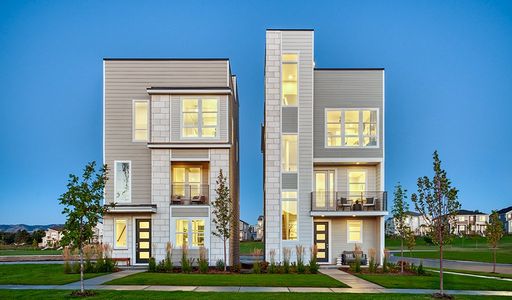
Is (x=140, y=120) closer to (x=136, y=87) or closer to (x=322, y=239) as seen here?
(x=136, y=87)

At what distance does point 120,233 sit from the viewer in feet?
77.4

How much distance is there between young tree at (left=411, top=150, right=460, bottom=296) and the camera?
1388 cm

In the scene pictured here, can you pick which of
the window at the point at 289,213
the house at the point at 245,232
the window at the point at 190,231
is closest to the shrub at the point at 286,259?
the window at the point at 289,213

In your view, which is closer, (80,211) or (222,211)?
(80,211)

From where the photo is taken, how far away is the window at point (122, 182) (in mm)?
23641

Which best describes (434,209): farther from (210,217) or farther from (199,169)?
(199,169)

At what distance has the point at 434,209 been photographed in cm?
1407

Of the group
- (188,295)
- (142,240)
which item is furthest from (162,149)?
(188,295)

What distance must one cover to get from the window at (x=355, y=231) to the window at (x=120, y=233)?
1241cm

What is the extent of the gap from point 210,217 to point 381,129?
10.6 metres

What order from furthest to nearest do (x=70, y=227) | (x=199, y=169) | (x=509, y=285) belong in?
(x=199, y=169) → (x=509, y=285) → (x=70, y=227)

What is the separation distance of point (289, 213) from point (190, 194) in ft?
18.0

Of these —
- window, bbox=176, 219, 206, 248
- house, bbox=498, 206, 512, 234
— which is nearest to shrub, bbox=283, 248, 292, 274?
window, bbox=176, 219, 206, 248

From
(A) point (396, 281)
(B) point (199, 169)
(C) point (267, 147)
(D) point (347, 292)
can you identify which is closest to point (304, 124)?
(C) point (267, 147)
